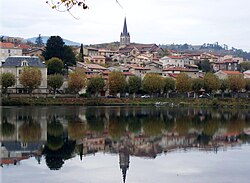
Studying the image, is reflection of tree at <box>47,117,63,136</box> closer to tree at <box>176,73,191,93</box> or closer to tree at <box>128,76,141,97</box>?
tree at <box>128,76,141,97</box>

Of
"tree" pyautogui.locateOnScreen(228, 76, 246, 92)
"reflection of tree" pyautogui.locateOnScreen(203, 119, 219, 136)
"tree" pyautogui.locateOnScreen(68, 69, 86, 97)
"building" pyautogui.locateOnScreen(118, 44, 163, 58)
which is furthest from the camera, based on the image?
"building" pyautogui.locateOnScreen(118, 44, 163, 58)

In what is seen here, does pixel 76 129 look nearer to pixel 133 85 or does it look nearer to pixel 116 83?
pixel 116 83

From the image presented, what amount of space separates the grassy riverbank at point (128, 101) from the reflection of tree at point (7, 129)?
580 inches

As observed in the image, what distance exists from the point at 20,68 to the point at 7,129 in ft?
85.0

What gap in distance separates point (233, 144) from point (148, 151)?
4.58 m

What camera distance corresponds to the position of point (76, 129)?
25500 mm

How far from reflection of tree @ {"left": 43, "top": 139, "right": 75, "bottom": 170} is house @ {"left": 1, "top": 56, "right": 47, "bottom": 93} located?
29.7 metres

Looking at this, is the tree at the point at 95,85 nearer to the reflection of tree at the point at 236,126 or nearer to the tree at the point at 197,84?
the tree at the point at 197,84

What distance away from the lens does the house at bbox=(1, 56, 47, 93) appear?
161 ft

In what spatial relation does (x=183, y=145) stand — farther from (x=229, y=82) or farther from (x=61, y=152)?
(x=229, y=82)

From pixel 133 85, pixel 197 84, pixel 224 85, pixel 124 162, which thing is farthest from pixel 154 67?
pixel 124 162

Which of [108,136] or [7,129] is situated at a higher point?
[7,129]

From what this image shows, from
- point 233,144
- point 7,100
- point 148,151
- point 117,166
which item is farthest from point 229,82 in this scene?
point 117,166

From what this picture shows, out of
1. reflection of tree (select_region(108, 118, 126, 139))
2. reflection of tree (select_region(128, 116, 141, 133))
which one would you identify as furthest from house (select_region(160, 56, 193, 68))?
reflection of tree (select_region(108, 118, 126, 139))
